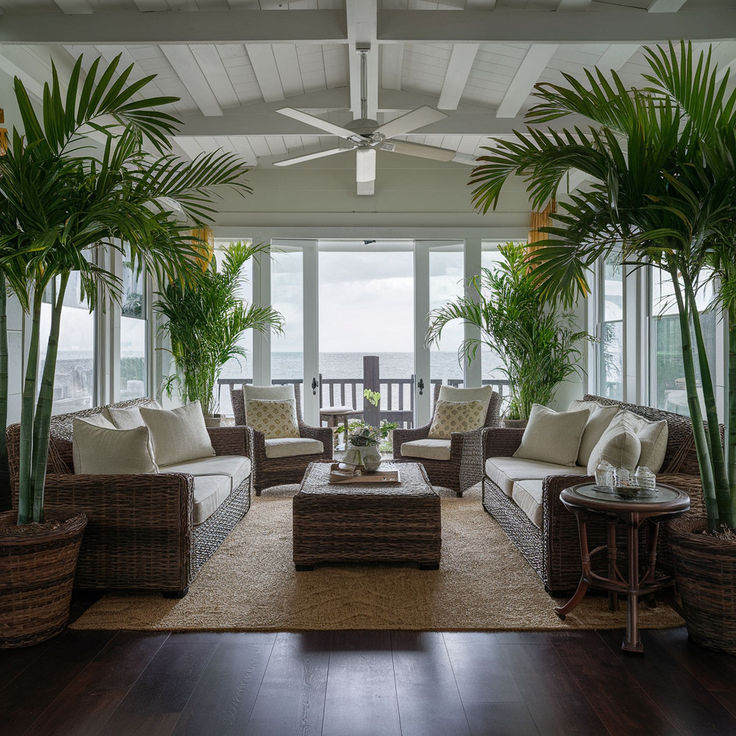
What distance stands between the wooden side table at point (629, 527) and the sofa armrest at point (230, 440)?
8.96 ft

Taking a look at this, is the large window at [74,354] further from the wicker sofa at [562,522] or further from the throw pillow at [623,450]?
the throw pillow at [623,450]

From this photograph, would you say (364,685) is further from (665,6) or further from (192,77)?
(192,77)

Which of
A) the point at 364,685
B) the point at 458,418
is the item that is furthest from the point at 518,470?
the point at 364,685

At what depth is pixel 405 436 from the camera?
19.6ft

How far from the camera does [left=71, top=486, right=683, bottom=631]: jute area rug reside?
9.73 ft

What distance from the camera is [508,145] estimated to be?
305 cm

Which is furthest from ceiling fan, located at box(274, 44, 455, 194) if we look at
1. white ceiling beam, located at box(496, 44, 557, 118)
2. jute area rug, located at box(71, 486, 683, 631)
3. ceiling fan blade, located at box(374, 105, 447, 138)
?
jute area rug, located at box(71, 486, 683, 631)

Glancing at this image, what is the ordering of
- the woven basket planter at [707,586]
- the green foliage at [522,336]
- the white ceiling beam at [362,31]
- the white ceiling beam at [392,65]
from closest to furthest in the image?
the woven basket planter at [707,586], the white ceiling beam at [362,31], the white ceiling beam at [392,65], the green foliage at [522,336]

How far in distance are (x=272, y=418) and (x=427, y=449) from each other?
142 centimetres

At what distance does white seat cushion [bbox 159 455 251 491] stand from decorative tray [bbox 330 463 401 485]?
0.68 metres

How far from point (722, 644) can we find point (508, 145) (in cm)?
223

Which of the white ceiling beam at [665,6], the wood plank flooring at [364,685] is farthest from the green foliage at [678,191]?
the white ceiling beam at [665,6]

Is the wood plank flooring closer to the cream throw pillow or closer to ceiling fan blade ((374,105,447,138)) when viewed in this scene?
the cream throw pillow

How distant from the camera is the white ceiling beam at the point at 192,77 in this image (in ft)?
14.9
